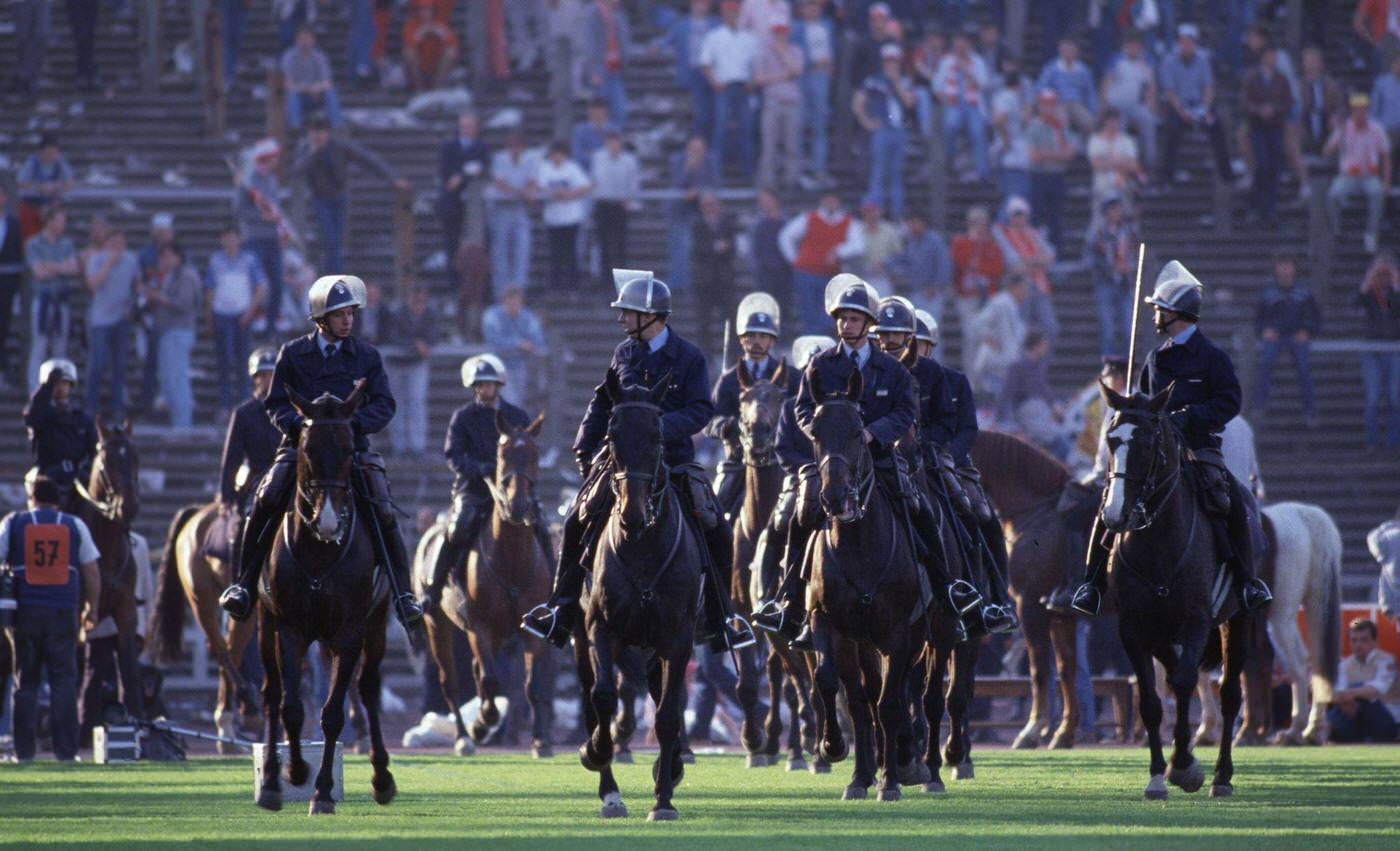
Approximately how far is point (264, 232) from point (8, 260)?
3315 millimetres

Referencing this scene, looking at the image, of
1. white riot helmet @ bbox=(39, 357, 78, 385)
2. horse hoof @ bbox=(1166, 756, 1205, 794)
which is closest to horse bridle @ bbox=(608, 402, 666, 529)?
horse hoof @ bbox=(1166, 756, 1205, 794)

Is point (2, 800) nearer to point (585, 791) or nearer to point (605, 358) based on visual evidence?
point (585, 791)

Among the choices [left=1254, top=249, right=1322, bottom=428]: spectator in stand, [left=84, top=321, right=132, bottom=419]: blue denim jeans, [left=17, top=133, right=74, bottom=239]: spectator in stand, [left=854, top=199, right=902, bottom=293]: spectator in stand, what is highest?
[left=17, top=133, right=74, bottom=239]: spectator in stand

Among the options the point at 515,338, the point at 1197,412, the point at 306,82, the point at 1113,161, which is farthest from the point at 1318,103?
the point at 1197,412

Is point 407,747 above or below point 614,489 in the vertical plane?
below

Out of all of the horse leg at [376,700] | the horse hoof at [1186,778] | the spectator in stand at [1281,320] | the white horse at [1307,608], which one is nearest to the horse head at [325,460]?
the horse leg at [376,700]

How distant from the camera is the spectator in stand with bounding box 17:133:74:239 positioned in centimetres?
3253

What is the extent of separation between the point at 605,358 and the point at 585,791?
16.2m

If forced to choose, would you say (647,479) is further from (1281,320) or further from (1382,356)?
(1382,356)

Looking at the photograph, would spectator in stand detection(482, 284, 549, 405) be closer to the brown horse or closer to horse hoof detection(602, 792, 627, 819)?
the brown horse

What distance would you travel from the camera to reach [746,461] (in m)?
19.3

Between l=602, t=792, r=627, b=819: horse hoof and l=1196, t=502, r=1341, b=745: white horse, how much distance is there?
31.4 feet

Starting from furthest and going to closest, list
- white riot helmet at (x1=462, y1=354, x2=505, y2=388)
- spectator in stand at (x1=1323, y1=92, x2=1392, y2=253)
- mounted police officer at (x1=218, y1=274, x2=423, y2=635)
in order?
1. spectator in stand at (x1=1323, y1=92, x2=1392, y2=253)
2. white riot helmet at (x1=462, y1=354, x2=505, y2=388)
3. mounted police officer at (x1=218, y1=274, x2=423, y2=635)

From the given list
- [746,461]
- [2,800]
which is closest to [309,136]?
[746,461]
